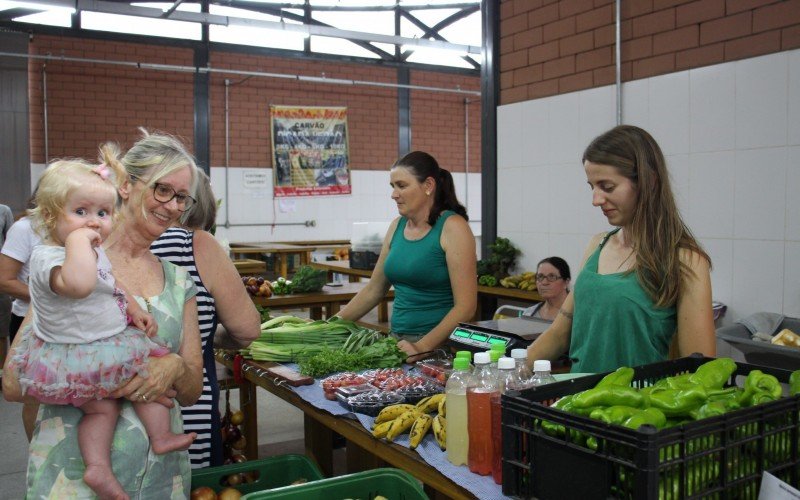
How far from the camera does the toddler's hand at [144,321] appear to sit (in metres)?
1.77

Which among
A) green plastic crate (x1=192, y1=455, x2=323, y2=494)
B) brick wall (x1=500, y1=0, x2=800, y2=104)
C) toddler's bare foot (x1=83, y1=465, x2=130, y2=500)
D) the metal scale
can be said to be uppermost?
brick wall (x1=500, y1=0, x2=800, y2=104)

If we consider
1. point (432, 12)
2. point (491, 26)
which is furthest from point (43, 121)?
point (491, 26)

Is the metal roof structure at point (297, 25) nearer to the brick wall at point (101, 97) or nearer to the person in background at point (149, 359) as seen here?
the brick wall at point (101, 97)

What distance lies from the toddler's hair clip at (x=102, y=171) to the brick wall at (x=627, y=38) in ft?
13.3

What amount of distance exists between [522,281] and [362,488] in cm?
441

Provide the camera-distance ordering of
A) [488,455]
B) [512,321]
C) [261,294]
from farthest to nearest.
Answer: [261,294], [512,321], [488,455]

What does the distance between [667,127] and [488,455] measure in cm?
391

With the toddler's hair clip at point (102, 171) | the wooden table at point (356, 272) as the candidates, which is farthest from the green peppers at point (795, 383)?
the wooden table at point (356, 272)

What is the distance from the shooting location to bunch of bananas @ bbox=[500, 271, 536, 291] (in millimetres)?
6000

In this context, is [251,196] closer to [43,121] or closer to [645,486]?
[43,121]

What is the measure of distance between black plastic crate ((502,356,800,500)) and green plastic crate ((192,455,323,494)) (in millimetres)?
765

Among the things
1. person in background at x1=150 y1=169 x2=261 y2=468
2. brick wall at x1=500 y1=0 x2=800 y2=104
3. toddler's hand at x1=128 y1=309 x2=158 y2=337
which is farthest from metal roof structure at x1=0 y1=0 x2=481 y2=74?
toddler's hand at x1=128 y1=309 x2=158 y2=337

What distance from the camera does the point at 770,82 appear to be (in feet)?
14.5

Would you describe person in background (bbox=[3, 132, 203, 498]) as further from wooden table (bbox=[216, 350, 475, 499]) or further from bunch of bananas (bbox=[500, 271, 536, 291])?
bunch of bananas (bbox=[500, 271, 536, 291])
